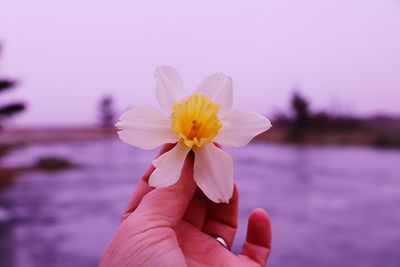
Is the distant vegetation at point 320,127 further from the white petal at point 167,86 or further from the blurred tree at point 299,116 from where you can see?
the white petal at point 167,86

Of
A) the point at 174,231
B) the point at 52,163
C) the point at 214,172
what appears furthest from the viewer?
the point at 52,163

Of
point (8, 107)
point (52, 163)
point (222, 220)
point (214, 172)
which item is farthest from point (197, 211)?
point (52, 163)

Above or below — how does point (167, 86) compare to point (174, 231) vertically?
above

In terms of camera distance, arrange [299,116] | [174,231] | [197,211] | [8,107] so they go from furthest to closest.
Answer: [299,116], [8,107], [197,211], [174,231]

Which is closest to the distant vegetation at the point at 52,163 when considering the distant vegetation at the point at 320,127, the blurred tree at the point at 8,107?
the blurred tree at the point at 8,107

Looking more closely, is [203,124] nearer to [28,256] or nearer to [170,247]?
[170,247]

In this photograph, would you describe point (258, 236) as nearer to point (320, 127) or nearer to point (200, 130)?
point (200, 130)

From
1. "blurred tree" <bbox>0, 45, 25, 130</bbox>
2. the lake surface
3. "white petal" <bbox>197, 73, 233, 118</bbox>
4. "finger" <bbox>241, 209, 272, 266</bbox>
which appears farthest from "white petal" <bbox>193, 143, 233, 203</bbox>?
"blurred tree" <bbox>0, 45, 25, 130</bbox>
